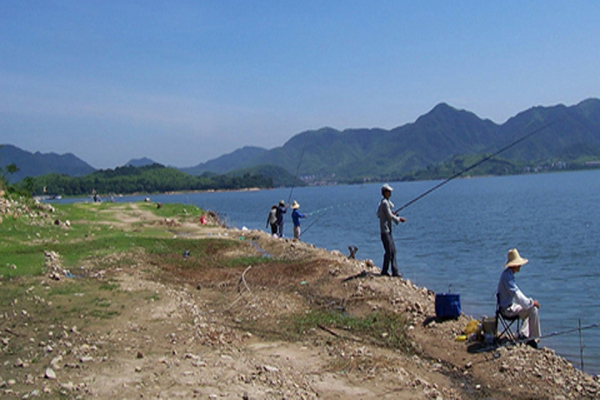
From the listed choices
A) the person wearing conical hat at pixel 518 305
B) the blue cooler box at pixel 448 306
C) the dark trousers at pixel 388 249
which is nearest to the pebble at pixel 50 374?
the blue cooler box at pixel 448 306

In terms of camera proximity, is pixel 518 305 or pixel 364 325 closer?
pixel 518 305

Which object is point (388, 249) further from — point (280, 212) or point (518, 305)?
point (280, 212)

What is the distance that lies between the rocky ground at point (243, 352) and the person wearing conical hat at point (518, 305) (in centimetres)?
44

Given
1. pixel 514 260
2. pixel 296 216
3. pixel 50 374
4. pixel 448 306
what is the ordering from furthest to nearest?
1. pixel 296 216
2. pixel 448 306
3. pixel 514 260
4. pixel 50 374

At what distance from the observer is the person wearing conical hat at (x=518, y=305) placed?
948 cm

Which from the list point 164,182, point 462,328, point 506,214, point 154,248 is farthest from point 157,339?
point 164,182

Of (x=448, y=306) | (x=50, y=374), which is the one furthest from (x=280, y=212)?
(x=50, y=374)

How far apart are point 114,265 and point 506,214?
41.1 meters

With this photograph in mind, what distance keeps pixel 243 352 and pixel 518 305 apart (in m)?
4.79

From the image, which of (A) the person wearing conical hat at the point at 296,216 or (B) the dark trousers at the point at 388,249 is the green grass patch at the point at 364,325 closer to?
(B) the dark trousers at the point at 388,249

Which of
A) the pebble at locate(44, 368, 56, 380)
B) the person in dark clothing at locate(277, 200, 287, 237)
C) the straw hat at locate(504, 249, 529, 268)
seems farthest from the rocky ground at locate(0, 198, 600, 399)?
Answer: the person in dark clothing at locate(277, 200, 287, 237)

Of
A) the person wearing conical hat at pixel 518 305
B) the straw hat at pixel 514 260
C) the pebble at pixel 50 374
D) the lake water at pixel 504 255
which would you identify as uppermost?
the straw hat at pixel 514 260

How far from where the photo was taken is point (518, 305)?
9.63m

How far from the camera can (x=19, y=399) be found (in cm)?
660
